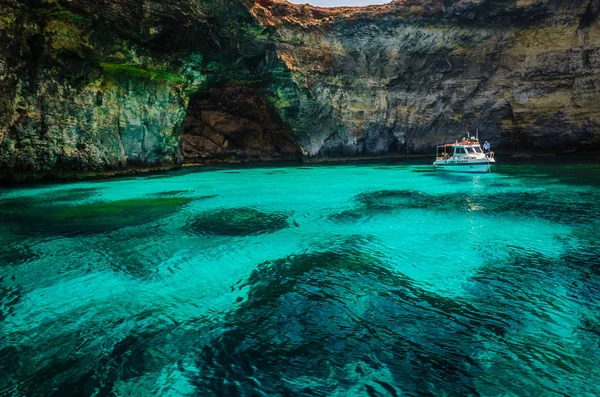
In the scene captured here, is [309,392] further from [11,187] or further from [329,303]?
[11,187]

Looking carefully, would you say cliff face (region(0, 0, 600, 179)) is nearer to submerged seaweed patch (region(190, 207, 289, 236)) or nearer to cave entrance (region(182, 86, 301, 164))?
cave entrance (region(182, 86, 301, 164))

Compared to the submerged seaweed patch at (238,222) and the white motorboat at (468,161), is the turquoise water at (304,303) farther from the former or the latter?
the white motorboat at (468,161)

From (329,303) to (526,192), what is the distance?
570 inches

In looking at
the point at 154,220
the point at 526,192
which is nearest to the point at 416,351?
the point at 154,220

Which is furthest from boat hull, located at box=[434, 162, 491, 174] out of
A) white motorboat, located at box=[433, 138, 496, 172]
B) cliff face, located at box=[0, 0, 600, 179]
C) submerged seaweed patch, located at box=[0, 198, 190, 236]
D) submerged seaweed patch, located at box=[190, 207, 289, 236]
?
submerged seaweed patch, located at box=[0, 198, 190, 236]

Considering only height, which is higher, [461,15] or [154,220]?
[461,15]

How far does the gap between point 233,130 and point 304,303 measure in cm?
3936

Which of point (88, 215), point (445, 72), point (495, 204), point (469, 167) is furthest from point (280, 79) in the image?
point (495, 204)

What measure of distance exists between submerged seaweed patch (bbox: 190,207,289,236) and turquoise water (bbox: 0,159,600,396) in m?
0.09

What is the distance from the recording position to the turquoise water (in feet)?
13.5

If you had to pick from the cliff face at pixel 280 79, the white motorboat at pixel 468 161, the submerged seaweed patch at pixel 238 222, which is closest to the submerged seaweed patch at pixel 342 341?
the submerged seaweed patch at pixel 238 222

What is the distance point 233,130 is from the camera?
43.2 meters

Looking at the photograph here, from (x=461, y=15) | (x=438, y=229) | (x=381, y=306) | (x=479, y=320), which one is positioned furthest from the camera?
(x=461, y=15)

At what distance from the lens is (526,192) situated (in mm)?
16375
